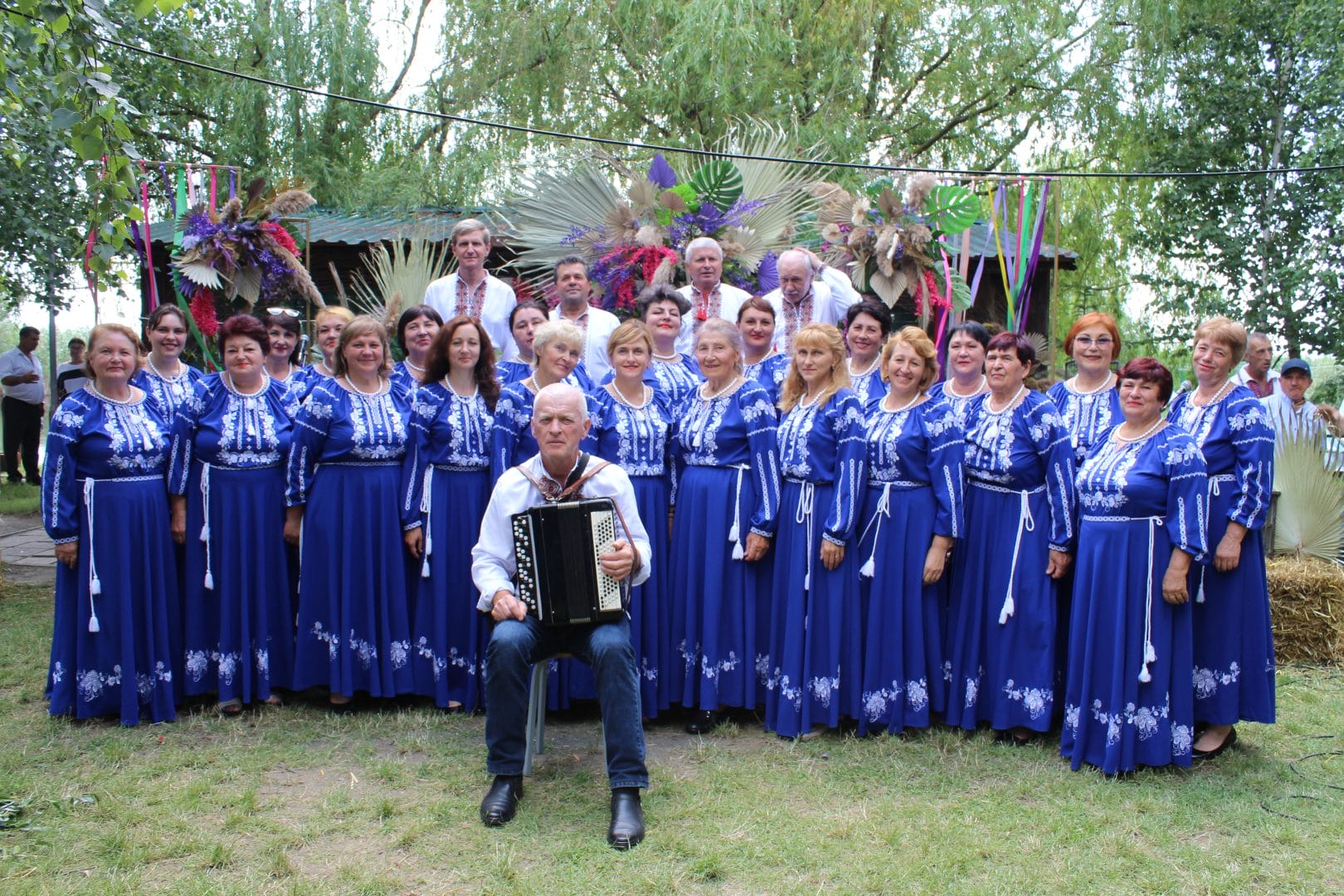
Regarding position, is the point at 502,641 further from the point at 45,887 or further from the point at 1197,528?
the point at 1197,528

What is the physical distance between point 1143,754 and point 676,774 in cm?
196

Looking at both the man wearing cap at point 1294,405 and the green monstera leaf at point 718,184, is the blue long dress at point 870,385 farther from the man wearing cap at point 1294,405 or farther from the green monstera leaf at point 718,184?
the man wearing cap at point 1294,405

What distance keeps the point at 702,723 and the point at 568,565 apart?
142 cm

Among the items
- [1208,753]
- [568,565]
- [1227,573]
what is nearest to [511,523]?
[568,565]

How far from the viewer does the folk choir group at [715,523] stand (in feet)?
15.9

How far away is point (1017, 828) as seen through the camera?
4.09 meters

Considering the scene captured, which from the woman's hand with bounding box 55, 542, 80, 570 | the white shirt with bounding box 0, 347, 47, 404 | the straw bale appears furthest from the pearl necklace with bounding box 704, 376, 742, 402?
the white shirt with bounding box 0, 347, 47, 404

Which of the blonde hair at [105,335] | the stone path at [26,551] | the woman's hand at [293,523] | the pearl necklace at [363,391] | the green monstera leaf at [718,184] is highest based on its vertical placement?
the green monstera leaf at [718,184]

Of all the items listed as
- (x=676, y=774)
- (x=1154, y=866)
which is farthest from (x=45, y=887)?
(x=1154, y=866)

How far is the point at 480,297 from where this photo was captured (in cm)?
676

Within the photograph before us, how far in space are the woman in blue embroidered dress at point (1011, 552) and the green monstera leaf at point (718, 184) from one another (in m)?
2.57

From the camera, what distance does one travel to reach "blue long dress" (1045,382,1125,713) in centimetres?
506

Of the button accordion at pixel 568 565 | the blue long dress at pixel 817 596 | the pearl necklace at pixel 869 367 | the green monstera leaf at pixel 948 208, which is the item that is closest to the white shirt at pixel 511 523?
the button accordion at pixel 568 565

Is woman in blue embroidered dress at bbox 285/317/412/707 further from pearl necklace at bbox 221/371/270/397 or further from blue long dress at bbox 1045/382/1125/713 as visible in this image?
blue long dress at bbox 1045/382/1125/713
